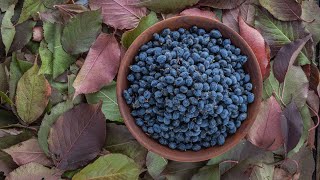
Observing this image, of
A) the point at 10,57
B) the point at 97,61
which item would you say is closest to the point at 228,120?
the point at 97,61

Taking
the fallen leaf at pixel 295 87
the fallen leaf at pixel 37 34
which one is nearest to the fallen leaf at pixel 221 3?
the fallen leaf at pixel 295 87

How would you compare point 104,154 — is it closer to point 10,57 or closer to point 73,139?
point 73,139

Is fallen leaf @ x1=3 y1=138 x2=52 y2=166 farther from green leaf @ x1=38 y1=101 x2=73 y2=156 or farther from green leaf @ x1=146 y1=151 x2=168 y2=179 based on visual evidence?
green leaf @ x1=146 y1=151 x2=168 y2=179

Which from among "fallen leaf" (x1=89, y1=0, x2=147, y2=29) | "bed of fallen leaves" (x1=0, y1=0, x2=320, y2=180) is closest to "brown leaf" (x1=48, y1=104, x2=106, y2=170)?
"bed of fallen leaves" (x1=0, y1=0, x2=320, y2=180)

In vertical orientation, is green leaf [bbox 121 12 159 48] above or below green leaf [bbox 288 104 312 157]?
above

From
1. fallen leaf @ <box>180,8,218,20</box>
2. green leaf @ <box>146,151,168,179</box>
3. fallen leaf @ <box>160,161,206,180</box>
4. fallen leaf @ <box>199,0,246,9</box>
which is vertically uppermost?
fallen leaf @ <box>199,0,246,9</box>

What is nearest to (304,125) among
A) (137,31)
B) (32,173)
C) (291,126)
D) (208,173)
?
(291,126)

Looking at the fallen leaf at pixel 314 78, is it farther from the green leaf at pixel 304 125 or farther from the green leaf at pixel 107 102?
the green leaf at pixel 107 102

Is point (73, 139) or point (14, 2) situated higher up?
point (14, 2)
